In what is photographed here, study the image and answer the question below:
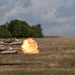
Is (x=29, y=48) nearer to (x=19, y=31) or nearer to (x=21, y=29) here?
(x=19, y=31)

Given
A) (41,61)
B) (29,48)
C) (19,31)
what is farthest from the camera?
(19,31)

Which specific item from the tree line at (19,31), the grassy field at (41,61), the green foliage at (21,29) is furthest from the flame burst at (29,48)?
the green foliage at (21,29)

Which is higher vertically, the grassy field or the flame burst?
the flame burst

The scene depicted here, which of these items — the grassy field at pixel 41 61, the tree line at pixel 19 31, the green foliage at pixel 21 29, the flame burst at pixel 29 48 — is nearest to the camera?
the grassy field at pixel 41 61

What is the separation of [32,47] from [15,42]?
8.92m

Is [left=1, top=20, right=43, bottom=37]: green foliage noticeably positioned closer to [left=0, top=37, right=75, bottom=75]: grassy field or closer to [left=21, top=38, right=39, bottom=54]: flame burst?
[left=21, top=38, right=39, bottom=54]: flame burst

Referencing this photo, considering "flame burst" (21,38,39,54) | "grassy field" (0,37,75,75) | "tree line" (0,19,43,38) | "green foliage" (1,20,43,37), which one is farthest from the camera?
"green foliage" (1,20,43,37)

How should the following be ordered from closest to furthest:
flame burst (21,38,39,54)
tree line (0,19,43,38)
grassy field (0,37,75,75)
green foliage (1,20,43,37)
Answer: grassy field (0,37,75,75)
flame burst (21,38,39,54)
tree line (0,19,43,38)
green foliage (1,20,43,37)

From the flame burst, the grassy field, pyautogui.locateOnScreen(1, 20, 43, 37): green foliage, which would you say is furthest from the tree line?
the grassy field

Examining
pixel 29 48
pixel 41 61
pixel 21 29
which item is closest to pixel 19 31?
pixel 21 29

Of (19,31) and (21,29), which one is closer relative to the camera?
(19,31)

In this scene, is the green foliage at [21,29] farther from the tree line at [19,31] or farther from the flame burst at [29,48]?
the flame burst at [29,48]

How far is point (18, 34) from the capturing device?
4779 inches

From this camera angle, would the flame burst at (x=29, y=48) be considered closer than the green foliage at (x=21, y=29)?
Yes
